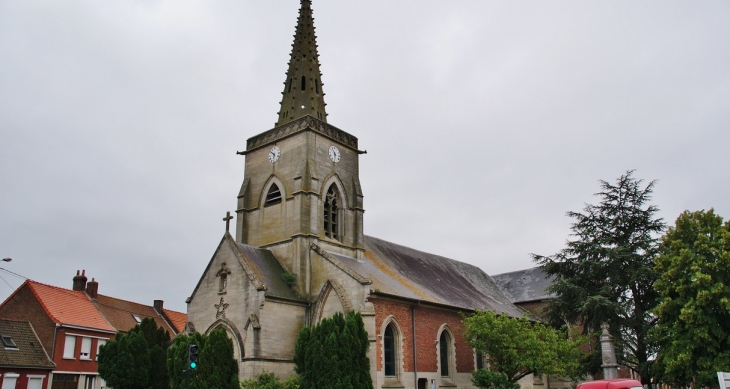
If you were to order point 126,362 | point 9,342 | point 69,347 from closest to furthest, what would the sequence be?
1. point 126,362
2. point 9,342
3. point 69,347

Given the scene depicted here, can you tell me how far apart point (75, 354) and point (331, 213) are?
1767cm

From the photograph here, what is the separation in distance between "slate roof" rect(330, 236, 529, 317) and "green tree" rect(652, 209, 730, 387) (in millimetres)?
7568

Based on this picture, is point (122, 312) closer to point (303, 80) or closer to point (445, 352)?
point (303, 80)

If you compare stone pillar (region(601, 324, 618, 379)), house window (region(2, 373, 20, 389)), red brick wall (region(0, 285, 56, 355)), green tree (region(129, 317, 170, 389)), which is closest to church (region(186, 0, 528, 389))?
green tree (region(129, 317, 170, 389))

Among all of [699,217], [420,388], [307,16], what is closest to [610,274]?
[699,217]

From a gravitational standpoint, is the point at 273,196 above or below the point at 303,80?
below

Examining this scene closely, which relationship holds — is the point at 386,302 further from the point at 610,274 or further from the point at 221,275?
the point at 610,274

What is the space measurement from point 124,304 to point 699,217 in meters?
38.0

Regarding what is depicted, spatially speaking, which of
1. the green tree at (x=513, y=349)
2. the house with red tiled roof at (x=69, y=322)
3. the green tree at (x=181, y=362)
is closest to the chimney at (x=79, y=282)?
the house with red tiled roof at (x=69, y=322)

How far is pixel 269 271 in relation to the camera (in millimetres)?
28719

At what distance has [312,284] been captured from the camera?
28.9 m

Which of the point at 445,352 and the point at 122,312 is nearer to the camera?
the point at 445,352

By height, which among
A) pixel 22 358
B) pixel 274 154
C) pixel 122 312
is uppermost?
pixel 274 154

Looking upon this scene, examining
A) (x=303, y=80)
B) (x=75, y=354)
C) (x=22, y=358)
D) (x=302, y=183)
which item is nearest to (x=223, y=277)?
(x=302, y=183)
